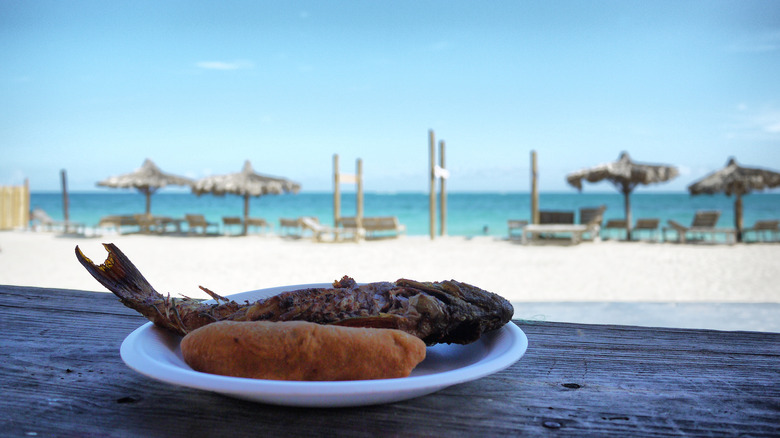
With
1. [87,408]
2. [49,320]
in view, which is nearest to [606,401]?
[87,408]

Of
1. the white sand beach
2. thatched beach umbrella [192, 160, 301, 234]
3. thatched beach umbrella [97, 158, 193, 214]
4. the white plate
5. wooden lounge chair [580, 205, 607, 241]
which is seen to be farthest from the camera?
thatched beach umbrella [97, 158, 193, 214]

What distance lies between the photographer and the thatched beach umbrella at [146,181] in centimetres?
2167

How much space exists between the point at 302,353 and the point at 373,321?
0.17 metres

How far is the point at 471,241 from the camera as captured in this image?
17047 millimetres

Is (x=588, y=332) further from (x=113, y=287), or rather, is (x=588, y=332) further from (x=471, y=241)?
(x=471, y=241)

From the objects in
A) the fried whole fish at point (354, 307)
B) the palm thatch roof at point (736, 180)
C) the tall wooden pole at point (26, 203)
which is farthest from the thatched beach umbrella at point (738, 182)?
the tall wooden pole at point (26, 203)

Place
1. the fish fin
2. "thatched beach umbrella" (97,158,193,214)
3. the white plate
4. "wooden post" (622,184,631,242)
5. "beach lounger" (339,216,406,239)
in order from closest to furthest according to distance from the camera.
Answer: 1. the white plate
2. the fish fin
3. "wooden post" (622,184,631,242)
4. "beach lounger" (339,216,406,239)
5. "thatched beach umbrella" (97,158,193,214)

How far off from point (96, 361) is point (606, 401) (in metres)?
0.99

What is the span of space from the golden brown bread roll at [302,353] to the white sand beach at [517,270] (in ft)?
13.4

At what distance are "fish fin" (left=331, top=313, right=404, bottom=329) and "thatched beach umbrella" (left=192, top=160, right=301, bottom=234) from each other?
19.8 m

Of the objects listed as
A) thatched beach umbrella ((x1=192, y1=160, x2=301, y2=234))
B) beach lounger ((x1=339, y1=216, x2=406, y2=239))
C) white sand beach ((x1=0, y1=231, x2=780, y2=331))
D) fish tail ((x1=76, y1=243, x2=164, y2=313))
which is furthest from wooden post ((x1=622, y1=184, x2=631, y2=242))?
fish tail ((x1=76, y1=243, x2=164, y2=313))

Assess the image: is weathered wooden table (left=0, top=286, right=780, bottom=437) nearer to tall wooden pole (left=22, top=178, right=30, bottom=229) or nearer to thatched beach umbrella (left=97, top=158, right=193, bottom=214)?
thatched beach umbrella (left=97, top=158, right=193, bottom=214)

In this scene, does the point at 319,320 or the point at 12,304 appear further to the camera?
the point at 12,304

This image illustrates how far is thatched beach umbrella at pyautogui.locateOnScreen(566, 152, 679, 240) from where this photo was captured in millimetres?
18000
